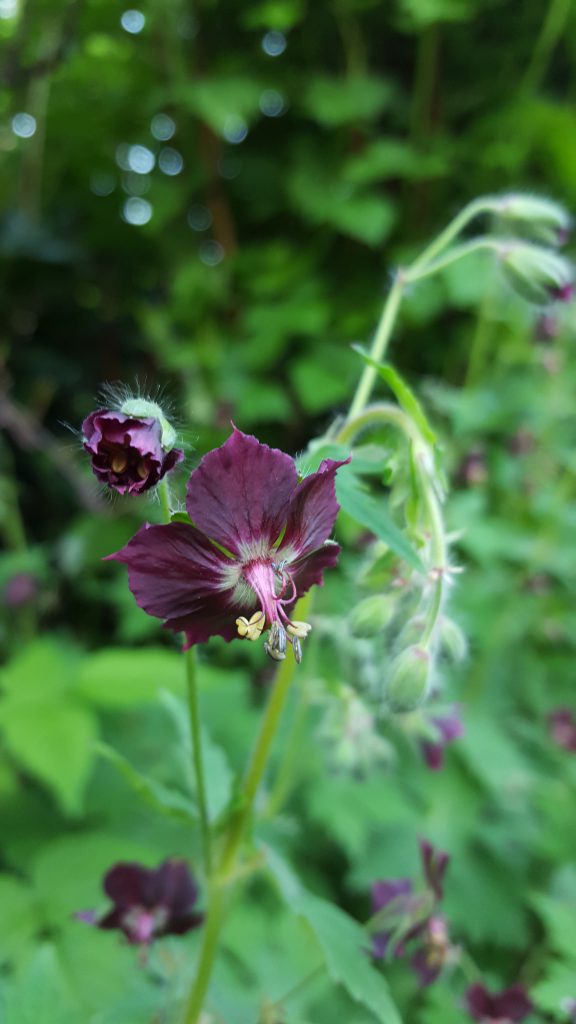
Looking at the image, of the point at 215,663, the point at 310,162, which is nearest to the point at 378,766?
the point at 215,663

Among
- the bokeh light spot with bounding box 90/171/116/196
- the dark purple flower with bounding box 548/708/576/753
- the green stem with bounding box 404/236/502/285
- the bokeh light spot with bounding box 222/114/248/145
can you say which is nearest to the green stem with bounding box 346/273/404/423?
the green stem with bounding box 404/236/502/285

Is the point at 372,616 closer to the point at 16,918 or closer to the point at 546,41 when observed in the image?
the point at 16,918

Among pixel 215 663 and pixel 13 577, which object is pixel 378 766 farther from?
pixel 13 577

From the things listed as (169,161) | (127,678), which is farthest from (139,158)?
(127,678)

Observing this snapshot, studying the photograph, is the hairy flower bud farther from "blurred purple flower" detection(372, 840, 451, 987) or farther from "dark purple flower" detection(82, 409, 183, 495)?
"blurred purple flower" detection(372, 840, 451, 987)

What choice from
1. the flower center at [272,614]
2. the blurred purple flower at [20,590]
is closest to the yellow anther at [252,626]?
the flower center at [272,614]

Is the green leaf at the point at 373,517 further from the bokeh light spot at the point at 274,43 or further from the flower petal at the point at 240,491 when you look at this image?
the bokeh light spot at the point at 274,43
